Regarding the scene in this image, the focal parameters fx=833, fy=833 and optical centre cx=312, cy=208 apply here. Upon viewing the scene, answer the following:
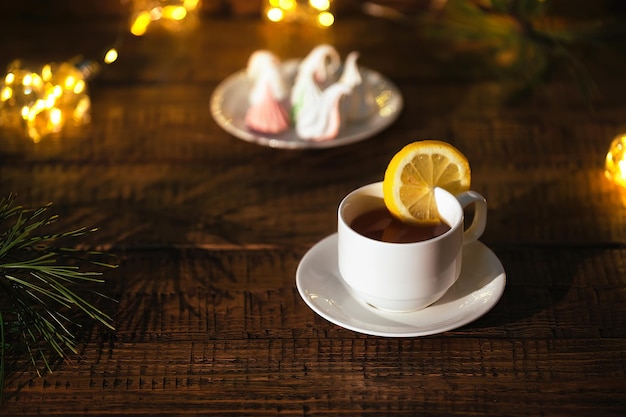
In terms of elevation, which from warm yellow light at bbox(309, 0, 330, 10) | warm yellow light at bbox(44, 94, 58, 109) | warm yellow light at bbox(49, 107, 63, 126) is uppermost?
warm yellow light at bbox(44, 94, 58, 109)

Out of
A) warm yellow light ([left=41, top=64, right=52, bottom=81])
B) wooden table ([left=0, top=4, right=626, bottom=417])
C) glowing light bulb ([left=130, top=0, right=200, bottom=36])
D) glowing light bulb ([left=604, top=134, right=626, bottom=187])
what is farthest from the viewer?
glowing light bulb ([left=130, top=0, right=200, bottom=36])

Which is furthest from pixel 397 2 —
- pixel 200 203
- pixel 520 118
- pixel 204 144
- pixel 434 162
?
pixel 434 162

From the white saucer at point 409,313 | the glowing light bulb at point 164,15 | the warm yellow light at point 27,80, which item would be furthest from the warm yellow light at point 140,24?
the white saucer at point 409,313

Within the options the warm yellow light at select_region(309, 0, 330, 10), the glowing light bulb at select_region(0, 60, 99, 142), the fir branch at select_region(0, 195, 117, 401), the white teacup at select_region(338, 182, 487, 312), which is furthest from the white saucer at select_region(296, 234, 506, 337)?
the warm yellow light at select_region(309, 0, 330, 10)

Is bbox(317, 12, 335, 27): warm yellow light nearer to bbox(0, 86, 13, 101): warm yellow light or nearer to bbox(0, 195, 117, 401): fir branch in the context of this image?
bbox(0, 86, 13, 101): warm yellow light

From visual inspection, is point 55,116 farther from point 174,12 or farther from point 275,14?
point 275,14

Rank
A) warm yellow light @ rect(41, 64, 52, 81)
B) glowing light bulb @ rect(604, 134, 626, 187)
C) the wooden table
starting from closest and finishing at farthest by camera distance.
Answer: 1. the wooden table
2. glowing light bulb @ rect(604, 134, 626, 187)
3. warm yellow light @ rect(41, 64, 52, 81)

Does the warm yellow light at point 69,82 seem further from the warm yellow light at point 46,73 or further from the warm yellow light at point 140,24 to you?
the warm yellow light at point 140,24

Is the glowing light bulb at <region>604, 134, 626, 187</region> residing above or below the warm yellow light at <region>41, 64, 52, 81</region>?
below

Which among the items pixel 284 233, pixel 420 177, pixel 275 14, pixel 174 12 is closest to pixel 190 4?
pixel 174 12
